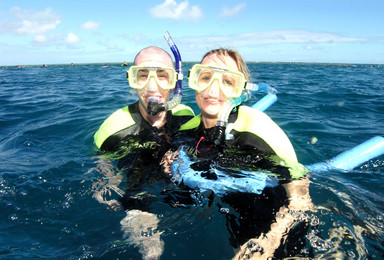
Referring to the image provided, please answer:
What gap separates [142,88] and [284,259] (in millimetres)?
2390

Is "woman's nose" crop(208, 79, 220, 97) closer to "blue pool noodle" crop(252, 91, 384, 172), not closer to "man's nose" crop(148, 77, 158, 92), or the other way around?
"man's nose" crop(148, 77, 158, 92)

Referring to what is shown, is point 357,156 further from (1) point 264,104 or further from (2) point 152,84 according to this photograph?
(2) point 152,84

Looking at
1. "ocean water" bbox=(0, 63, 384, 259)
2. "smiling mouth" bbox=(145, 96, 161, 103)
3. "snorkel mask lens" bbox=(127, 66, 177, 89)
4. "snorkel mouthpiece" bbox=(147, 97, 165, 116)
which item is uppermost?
"snorkel mask lens" bbox=(127, 66, 177, 89)

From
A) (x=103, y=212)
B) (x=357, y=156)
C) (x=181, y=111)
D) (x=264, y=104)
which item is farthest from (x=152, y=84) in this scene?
(x=357, y=156)

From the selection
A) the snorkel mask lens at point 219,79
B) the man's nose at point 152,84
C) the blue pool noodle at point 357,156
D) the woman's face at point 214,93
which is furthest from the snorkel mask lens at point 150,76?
the blue pool noodle at point 357,156

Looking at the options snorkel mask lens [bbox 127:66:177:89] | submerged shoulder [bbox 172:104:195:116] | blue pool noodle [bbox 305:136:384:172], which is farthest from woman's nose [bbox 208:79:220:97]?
blue pool noodle [bbox 305:136:384:172]

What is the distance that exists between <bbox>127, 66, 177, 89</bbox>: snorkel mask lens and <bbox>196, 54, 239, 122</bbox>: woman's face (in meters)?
0.62

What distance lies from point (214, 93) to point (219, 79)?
16 centimetres

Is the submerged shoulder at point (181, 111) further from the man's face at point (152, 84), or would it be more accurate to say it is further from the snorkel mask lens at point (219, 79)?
the snorkel mask lens at point (219, 79)

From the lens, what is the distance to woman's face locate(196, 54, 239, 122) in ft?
8.13

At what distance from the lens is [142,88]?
3002 mm

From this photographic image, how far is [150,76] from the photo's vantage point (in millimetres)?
2922

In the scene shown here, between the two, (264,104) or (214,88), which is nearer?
(214,88)

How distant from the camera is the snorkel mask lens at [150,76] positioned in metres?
2.93
